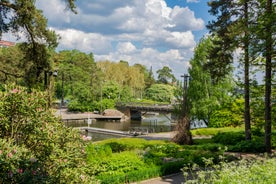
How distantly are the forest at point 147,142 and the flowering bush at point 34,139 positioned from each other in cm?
1

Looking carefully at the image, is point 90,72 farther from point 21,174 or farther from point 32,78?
point 21,174

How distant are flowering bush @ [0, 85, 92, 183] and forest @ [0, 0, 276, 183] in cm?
1

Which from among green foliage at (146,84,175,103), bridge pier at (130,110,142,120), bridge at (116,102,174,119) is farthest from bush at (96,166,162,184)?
green foliage at (146,84,175,103)

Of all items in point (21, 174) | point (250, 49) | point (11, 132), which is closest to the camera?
point (21, 174)

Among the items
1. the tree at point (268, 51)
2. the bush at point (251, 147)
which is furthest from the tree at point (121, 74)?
the tree at point (268, 51)

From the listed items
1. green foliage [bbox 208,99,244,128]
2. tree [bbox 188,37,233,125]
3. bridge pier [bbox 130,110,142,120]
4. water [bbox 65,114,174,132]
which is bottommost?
water [bbox 65,114,174,132]

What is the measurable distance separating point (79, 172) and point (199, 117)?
2622 cm

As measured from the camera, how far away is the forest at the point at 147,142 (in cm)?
420

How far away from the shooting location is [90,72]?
55.1m

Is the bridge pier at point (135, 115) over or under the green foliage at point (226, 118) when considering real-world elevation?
under

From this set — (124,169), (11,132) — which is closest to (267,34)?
(124,169)

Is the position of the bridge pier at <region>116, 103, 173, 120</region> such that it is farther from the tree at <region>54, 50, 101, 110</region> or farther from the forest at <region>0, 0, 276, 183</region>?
the forest at <region>0, 0, 276, 183</region>

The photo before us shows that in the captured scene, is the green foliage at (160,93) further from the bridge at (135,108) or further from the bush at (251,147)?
the bush at (251,147)

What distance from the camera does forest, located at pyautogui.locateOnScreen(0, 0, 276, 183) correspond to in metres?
4.20
